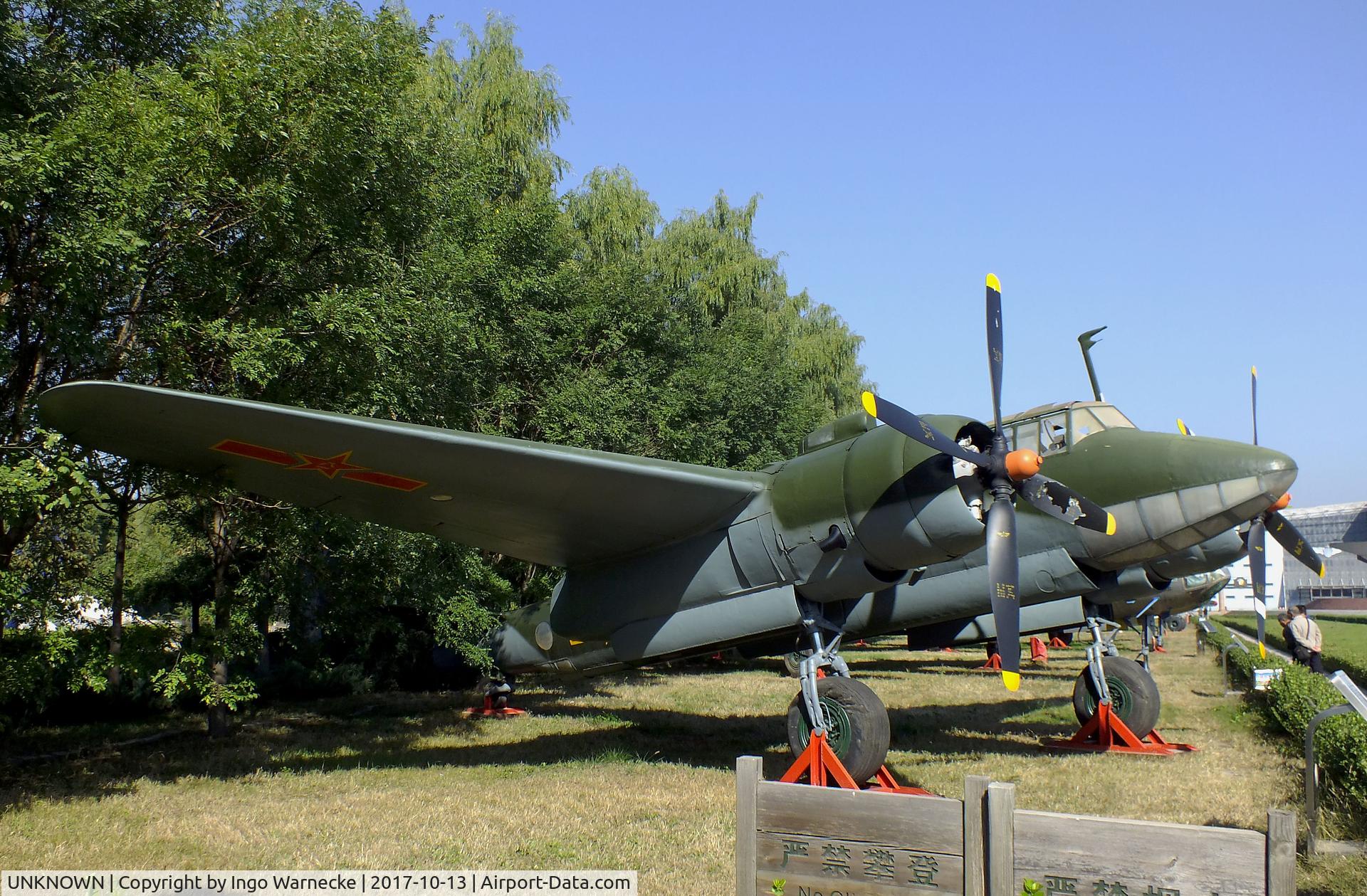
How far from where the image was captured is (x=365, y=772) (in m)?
10.9

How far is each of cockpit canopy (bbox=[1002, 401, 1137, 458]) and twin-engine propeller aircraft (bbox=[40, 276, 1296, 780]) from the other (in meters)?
0.05

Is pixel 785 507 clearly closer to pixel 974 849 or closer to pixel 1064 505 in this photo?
pixel 1064 505

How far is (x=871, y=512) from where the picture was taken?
852cm

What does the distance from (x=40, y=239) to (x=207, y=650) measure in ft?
15.6

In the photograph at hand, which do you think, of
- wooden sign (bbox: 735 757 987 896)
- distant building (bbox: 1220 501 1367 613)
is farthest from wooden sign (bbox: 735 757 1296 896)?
distant building (bbox: 1220 501 1367 613)

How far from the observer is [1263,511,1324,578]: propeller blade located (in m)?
11.7

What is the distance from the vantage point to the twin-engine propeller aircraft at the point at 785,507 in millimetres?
8227

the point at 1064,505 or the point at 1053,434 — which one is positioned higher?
the point at 1053,434

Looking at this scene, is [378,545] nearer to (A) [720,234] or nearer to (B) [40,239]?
(B) [40,239]

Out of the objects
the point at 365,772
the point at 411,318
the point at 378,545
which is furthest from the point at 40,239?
the point at 365,772

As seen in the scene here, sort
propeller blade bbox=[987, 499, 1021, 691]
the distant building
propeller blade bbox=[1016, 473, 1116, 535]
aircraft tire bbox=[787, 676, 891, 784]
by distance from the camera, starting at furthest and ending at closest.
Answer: the distant building → propeller blade bbox=[1016, 473, 1116, 535] → aircraft tire bbox=[787, 676, 891, 784] → propeller blade bbox=[987, 499, 1021, 691]

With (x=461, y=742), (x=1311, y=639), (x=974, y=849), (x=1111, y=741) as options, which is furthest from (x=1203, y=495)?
(x=1311, y=639)

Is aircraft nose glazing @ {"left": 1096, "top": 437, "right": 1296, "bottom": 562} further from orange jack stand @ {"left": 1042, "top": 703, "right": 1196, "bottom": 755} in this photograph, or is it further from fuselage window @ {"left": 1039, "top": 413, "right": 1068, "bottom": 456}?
orange jack stand @ {"left": 1042, "top": 703, "right": 1196, "bottom": 755}

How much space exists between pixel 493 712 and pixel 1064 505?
38.0ft
